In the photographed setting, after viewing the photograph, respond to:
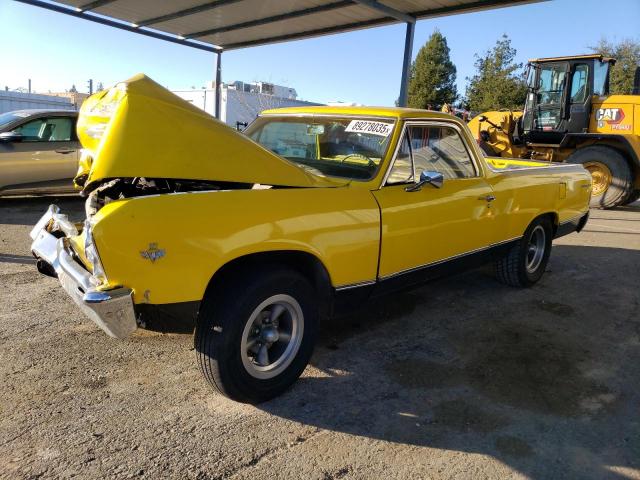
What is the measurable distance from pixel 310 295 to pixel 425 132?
1.74 m

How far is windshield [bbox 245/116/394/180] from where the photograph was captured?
3.58 meters

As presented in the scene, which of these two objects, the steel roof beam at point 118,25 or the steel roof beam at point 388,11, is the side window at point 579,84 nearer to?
the steel roof beam at point 388,11

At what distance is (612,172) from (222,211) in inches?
429

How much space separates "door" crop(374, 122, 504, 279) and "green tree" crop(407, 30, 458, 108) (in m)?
37.4

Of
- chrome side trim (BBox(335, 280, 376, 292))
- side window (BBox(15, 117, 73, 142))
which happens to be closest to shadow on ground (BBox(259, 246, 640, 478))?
chrome side trim (BBox(335, 280, 376, 292))

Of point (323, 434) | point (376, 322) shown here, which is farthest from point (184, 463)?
point (376, 322)

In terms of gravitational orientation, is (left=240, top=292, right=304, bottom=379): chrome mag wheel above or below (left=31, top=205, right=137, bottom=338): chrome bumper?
below

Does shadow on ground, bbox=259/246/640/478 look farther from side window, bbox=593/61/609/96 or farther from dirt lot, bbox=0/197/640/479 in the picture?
side window, bbox=593/61/609/96

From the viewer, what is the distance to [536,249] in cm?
547

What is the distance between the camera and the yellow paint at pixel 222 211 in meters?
2.41

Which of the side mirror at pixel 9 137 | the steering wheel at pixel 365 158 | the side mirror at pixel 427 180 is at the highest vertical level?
the side mirror at pixel 9 137

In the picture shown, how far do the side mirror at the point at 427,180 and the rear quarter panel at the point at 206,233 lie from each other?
627 mm

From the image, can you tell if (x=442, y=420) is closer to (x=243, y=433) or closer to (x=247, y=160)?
(x=243, y=433)

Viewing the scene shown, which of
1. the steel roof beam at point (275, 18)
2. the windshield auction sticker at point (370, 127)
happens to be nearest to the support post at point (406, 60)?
the steel roof beam at point (275, 18)
